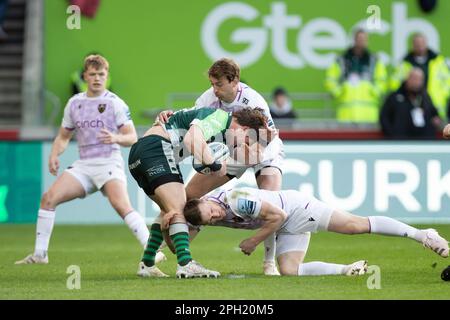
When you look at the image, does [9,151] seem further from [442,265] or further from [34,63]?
[442,265]

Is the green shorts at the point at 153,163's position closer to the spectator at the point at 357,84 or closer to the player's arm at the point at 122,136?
the player's arm at the point at 122,136

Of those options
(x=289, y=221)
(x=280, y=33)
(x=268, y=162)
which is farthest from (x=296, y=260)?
(x=280, y=33)

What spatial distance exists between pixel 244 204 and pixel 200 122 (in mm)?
747

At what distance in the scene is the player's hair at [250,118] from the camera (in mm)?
10664

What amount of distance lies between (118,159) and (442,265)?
356cm

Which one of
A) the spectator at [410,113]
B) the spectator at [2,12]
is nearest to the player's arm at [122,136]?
the spectator at [410,113]

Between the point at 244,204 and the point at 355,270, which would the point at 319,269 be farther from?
the point at 244,204

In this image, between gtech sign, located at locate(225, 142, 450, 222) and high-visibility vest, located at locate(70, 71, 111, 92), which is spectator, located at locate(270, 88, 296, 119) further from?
high-visibility vest, located at locate(70, 71, 111, 92)

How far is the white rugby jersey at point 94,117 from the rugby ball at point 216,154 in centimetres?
255

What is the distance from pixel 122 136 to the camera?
13219 millimetres

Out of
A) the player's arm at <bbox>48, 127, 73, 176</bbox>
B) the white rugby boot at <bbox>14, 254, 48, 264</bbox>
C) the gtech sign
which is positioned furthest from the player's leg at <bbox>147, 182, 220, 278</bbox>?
the gtech sign

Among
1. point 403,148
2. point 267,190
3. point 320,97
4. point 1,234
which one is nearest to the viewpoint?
point 267,190

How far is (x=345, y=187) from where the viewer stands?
18.4 m
